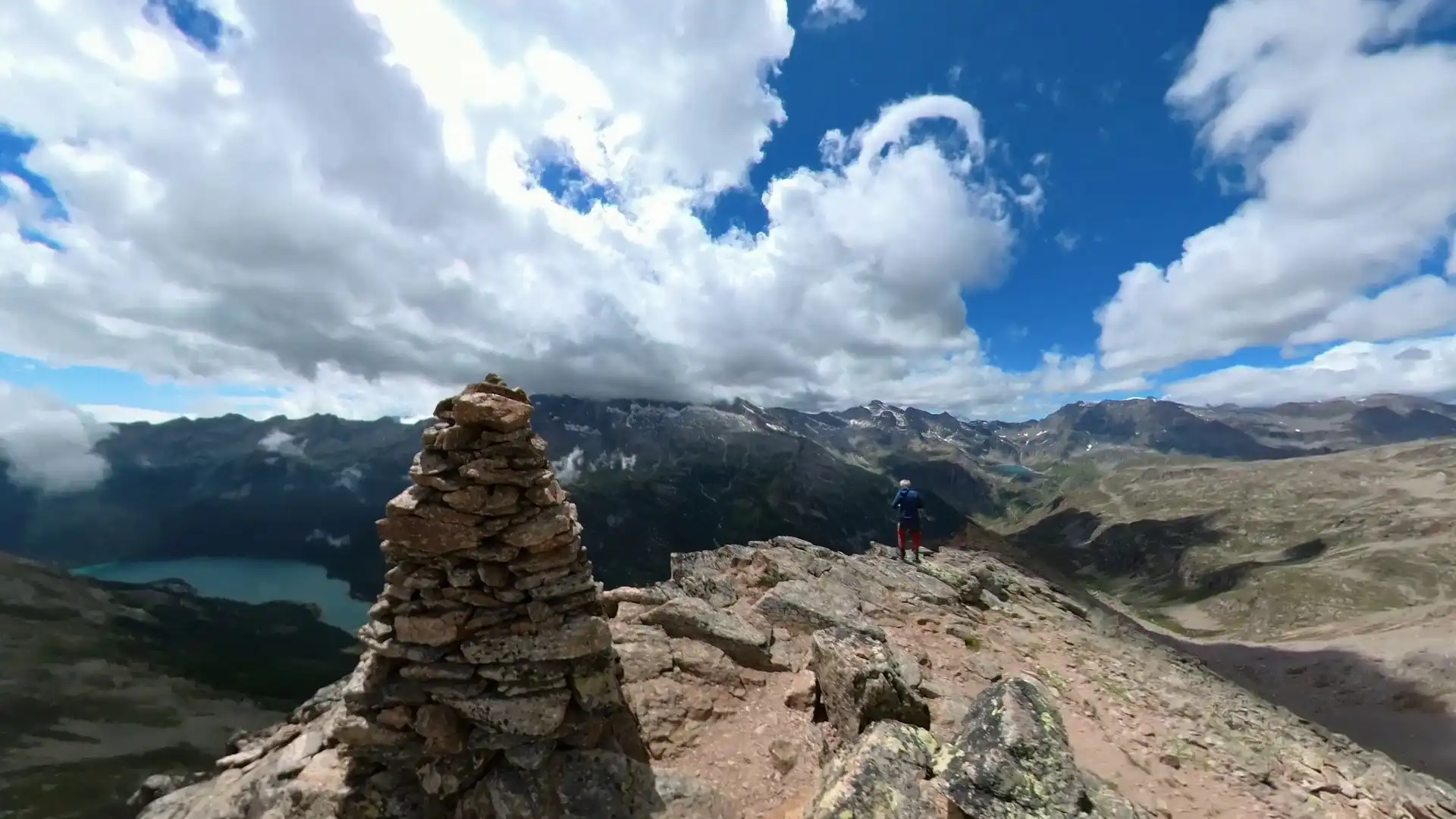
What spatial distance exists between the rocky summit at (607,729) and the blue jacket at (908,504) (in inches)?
586

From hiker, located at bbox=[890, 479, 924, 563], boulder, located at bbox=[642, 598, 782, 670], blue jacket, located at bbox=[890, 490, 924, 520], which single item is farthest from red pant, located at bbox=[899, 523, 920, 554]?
boulder, located at bbox=[642, 598, 782, 670]

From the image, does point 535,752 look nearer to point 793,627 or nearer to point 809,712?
point 809,712

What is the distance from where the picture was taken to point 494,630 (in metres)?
16.3

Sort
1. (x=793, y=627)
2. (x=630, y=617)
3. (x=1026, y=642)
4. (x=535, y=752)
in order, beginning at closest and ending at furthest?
(x=535, y=752), (x=630, y=617), (x=793, y=627), (x=1026, y=642)

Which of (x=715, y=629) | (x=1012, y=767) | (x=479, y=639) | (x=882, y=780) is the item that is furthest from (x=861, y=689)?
(x=479, y=639)

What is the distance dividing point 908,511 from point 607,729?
83.7 feet

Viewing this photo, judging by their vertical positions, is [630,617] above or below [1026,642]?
above

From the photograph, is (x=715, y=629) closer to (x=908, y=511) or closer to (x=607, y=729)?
(x=607, y=729)

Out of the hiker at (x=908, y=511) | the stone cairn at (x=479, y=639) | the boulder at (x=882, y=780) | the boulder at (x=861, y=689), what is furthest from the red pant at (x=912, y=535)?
the stone cairn at (x=479, y=639)

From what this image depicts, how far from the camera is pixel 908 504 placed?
122 ft

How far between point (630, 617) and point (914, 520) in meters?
20.5

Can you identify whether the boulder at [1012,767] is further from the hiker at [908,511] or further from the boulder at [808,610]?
the hiker at [908,511]

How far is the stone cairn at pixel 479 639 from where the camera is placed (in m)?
15.5

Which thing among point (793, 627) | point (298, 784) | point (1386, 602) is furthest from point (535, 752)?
point (1386, 602)
